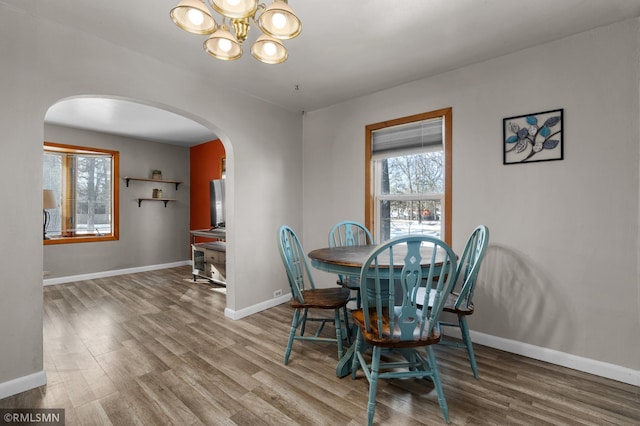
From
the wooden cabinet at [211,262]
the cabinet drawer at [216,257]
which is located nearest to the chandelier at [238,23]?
the wooden cabinet at [211,262]

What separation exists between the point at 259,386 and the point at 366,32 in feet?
8.64

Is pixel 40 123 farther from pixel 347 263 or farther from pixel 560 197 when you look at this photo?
pixel 560 197

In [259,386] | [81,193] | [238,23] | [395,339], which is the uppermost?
[238,23]

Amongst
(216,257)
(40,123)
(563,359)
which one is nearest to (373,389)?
(563,359)

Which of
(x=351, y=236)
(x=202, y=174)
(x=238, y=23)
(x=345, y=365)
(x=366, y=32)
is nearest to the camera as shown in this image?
(x=238, y=23)

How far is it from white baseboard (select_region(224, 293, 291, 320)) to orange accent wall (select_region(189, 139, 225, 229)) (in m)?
2.75

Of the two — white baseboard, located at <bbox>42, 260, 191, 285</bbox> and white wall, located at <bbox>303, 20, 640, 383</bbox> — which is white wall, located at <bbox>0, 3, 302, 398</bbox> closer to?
white wall, located at <bbox>303, 20, 640, 383</bbox>

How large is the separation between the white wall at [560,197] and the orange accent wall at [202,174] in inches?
159

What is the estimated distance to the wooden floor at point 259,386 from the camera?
1.65 metres

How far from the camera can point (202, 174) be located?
19.5 feet

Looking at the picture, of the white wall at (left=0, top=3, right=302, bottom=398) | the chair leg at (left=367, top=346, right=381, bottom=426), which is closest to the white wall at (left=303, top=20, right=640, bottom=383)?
the chair leg at (left=367, top=346, right=381, bottom=426)

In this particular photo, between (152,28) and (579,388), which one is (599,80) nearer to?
(579,388)

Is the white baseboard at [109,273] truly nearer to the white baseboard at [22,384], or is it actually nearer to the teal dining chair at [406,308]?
the white baseboard at [22,384]

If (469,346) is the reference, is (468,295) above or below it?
above
